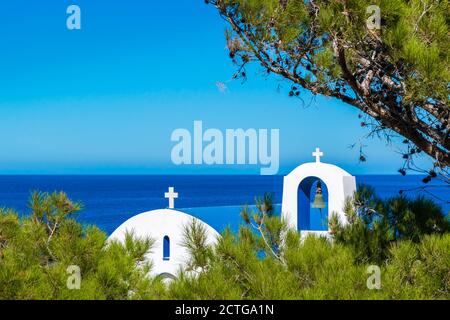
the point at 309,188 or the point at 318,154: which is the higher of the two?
the point at 318,154

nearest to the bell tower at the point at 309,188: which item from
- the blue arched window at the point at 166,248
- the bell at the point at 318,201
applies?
the bell at the point at 318,201

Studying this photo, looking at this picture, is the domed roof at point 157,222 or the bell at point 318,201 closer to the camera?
the domed roof at point 157,222

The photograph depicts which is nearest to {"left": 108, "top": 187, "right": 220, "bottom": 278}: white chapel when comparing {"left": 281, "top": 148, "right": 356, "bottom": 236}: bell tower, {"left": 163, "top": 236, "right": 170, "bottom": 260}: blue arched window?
{"left": 163, "top": 236, "right": 170, "bottom": 260}: blue arched window

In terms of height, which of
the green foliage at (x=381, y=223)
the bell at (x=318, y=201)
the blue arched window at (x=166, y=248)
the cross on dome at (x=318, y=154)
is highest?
the cross on dome at (x=318, y=154)

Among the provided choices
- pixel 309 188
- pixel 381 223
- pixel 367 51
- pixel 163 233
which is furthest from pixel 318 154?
pixel 367 51

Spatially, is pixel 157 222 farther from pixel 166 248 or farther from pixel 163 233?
pixel 166 248

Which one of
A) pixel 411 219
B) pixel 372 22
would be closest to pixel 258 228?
pixel 411 219

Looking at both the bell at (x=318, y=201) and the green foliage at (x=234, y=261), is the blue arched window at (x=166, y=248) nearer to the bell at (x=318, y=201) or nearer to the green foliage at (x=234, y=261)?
the bell at (x=318, y=201)

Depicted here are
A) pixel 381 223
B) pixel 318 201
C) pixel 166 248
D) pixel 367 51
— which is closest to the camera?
pixel 367 51

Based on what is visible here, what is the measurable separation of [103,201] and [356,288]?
6277 cm

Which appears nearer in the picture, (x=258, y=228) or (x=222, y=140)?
(x=258, y=228)
